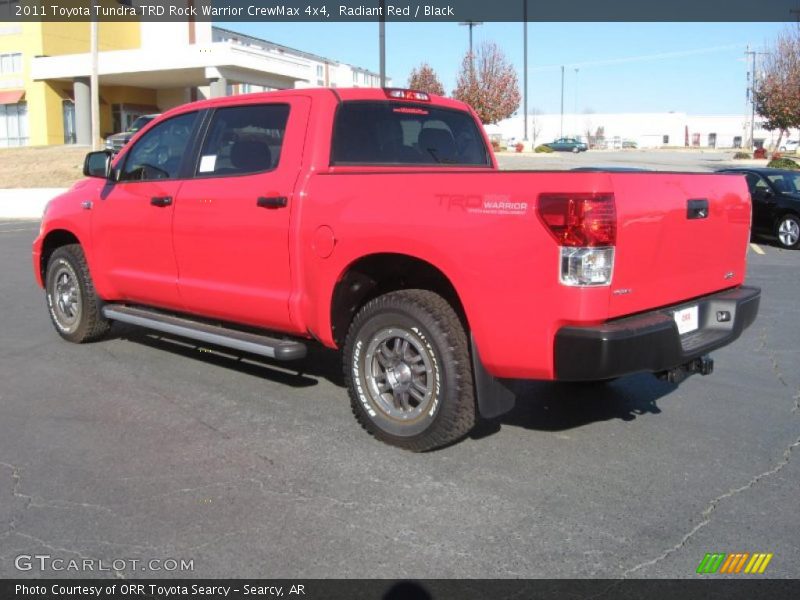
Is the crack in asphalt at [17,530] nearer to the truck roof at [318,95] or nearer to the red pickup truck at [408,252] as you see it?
the red pickup truck at [408,252]

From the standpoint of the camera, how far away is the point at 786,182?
15.3 metres

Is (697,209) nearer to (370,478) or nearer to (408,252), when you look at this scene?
(408,252)

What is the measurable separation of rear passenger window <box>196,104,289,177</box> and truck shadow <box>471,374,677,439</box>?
2.22 m

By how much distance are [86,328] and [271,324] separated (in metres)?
2.60

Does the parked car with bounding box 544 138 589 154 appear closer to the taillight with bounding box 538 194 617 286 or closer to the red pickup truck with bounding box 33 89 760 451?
the red pickup truck with bounding box 33 89 760 451

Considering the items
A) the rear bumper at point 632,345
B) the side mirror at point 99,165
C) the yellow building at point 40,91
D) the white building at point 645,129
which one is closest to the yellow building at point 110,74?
the yellow building at point 40,91

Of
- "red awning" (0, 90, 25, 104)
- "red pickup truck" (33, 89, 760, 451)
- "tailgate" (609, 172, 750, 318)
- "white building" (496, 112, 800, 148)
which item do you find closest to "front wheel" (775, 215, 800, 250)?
"red pickup truck" (33, 89, 760, 451)

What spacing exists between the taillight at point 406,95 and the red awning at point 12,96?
4615 cm

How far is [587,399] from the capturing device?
5.52 meters

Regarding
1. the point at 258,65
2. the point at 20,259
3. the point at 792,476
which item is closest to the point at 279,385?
the point at 792,476

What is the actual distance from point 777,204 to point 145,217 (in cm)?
1286

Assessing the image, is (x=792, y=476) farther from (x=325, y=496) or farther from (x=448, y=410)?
(x=325, y=496)

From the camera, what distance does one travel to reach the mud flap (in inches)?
161
